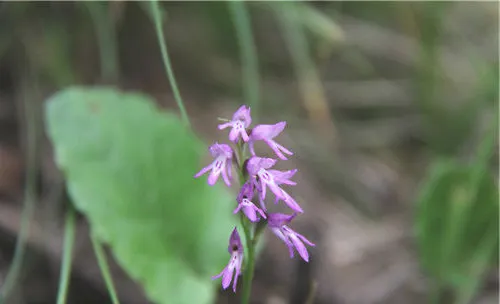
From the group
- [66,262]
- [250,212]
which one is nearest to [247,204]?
[250,212]

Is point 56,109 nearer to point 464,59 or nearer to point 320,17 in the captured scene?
point 320,17

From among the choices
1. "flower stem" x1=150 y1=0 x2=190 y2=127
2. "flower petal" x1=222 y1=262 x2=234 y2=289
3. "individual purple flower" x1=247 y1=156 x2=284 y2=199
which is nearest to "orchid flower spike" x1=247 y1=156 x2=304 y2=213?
"individual purple flower" x1=247 y1=156 x2=284 y2=199

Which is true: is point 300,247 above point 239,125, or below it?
below

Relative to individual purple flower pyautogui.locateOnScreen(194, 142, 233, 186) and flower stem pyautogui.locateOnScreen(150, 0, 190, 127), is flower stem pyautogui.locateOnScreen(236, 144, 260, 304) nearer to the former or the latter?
individual purple flower pyautogui.locateOnScreen(194, 142, 233, 186)

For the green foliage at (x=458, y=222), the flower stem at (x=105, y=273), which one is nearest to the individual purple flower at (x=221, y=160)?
the flower stem at (x=105, y=273)

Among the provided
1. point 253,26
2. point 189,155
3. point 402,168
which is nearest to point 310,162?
point 402,168

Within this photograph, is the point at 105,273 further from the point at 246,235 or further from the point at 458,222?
the point at 458,222
